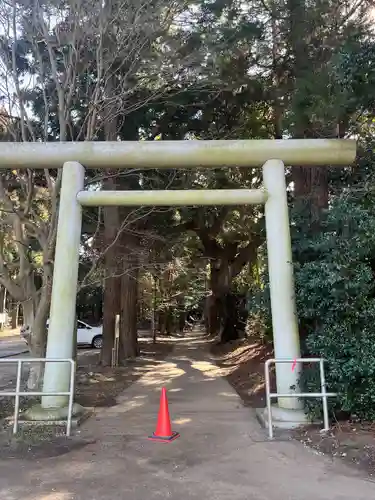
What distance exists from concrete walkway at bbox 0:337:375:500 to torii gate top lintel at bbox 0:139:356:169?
422 cm

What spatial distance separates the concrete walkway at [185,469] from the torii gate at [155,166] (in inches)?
70.7

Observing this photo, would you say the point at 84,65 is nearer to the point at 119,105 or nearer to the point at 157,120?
the point at 119,105

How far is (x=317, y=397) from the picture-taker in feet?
22.1

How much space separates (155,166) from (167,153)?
354 mm

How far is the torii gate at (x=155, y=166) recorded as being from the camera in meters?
7.79

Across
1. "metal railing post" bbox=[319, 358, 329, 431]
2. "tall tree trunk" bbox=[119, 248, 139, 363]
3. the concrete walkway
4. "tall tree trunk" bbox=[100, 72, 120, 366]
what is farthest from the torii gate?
"tall tree trunk" bbox=[119, 248, 139, 363]

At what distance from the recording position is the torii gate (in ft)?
25.6

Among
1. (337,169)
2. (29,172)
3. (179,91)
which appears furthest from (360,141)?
(29,172)

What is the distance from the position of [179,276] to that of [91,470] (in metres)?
22.4

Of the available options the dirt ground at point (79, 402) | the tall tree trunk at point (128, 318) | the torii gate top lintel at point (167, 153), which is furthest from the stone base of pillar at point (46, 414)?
the tall tree trunk at point (128, 318)

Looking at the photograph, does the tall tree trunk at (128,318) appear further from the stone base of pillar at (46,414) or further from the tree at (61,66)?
the stone base of pillar at (46,414)

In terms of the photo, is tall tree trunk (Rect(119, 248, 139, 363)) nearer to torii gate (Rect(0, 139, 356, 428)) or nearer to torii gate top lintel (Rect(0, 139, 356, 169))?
torii gate (Rect(0, 139, 356, 428))

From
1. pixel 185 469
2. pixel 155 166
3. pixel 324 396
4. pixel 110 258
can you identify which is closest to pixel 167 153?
pixel 155 166

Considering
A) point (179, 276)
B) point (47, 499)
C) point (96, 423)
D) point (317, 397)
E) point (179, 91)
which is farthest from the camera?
point (179, 276)
